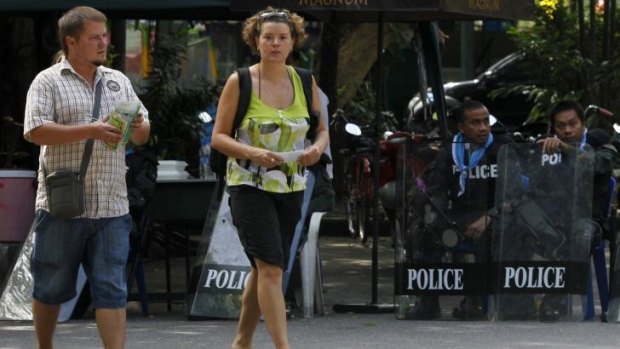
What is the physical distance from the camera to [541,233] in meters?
8.98

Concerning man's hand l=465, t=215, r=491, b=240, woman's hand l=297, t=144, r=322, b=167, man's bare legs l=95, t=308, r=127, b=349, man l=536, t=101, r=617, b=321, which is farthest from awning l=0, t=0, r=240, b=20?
man's bare legs l=95, t=308, r=127, b=349

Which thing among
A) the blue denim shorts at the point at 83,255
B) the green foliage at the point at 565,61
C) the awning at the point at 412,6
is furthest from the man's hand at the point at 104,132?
the green foliage at the point at 565,61

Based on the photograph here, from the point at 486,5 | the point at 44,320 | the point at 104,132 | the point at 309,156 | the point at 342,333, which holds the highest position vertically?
the point at 486,5

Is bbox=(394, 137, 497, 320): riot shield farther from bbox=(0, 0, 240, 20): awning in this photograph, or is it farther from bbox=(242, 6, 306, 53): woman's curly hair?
bbox=(242, 6, 306, 53): woman's curly hair

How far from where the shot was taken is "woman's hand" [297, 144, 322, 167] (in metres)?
6.78

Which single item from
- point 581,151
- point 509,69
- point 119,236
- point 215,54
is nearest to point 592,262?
point 581,151

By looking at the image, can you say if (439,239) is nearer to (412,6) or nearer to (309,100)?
(412,6)

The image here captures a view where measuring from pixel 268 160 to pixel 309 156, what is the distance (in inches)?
8.2

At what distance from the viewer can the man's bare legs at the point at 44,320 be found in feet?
21.6

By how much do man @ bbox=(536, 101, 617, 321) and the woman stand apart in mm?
2270

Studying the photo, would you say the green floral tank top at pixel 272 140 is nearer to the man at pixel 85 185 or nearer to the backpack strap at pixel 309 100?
the backpack strap at pixel 309 100

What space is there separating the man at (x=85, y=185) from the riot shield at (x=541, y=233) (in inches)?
121

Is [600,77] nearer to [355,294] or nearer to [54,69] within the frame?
[355,294]

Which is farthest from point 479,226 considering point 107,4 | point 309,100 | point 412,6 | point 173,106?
point 173,106
